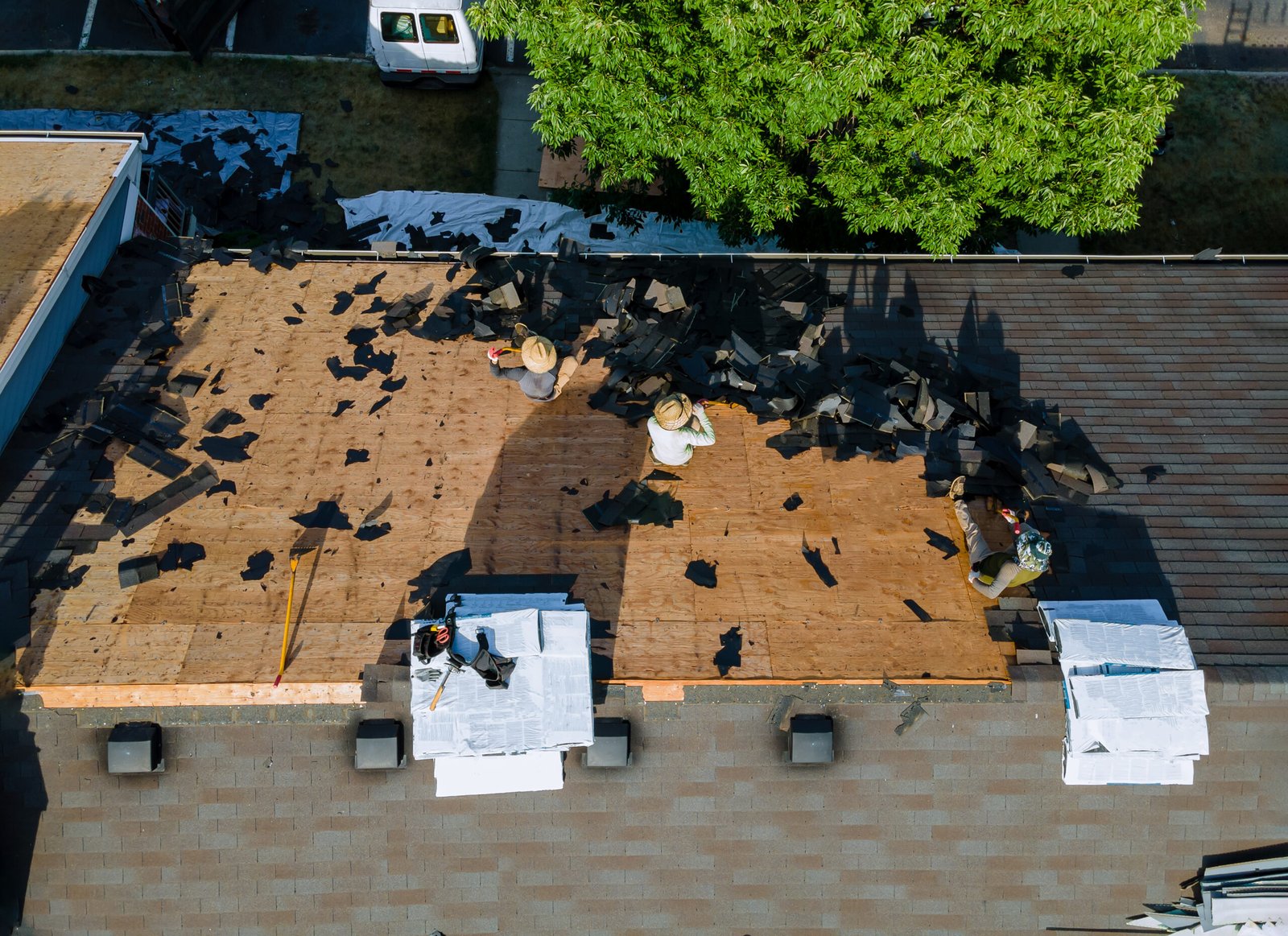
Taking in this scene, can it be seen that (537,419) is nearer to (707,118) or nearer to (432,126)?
(707,118)

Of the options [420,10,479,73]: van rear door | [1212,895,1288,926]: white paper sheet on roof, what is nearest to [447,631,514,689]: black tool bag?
[1212,895,1288,926]: white paper sheet on roof

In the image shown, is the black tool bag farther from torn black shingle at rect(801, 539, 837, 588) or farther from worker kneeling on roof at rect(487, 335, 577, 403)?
torn black shingle at rect(801, 539, 837, 588)

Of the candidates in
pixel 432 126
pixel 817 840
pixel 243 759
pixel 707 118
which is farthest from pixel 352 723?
pixel 432 126

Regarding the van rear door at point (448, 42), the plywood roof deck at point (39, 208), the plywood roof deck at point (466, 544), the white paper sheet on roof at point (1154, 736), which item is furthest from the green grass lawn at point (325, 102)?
the white paper sheet on roof at point (1154, 736)

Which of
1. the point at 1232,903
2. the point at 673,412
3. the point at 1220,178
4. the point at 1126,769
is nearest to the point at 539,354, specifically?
the point at 673,412

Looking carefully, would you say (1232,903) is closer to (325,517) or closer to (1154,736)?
(1154,736)

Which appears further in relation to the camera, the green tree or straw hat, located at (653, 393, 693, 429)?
the green tree

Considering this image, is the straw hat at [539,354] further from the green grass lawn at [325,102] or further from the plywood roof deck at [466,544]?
the green grass lawn at [325,102]
